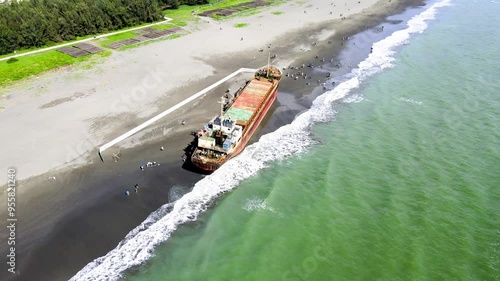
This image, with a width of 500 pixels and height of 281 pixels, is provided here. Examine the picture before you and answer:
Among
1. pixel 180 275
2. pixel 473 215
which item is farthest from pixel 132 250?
pixel 473 215

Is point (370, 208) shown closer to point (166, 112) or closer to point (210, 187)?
point (210, 187)

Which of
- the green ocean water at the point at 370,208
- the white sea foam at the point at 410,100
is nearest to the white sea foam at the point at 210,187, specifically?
the green ocean water at the point at 370,208

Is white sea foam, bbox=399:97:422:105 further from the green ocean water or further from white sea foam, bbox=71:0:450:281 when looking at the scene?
white sea foam, bbox=71:0:450:281

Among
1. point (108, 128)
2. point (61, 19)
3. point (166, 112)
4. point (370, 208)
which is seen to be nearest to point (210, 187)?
point (166, 112)

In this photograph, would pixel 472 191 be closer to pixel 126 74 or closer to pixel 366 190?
pixel 366 190

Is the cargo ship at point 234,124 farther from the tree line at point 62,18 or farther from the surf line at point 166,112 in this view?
the tree line at point 62,18

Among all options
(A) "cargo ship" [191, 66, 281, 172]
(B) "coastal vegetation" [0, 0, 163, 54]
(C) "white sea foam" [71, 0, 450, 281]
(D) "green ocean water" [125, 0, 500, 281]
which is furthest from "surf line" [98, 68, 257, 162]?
(B) "coastal vegetation" [0, 0, 163, 54]
